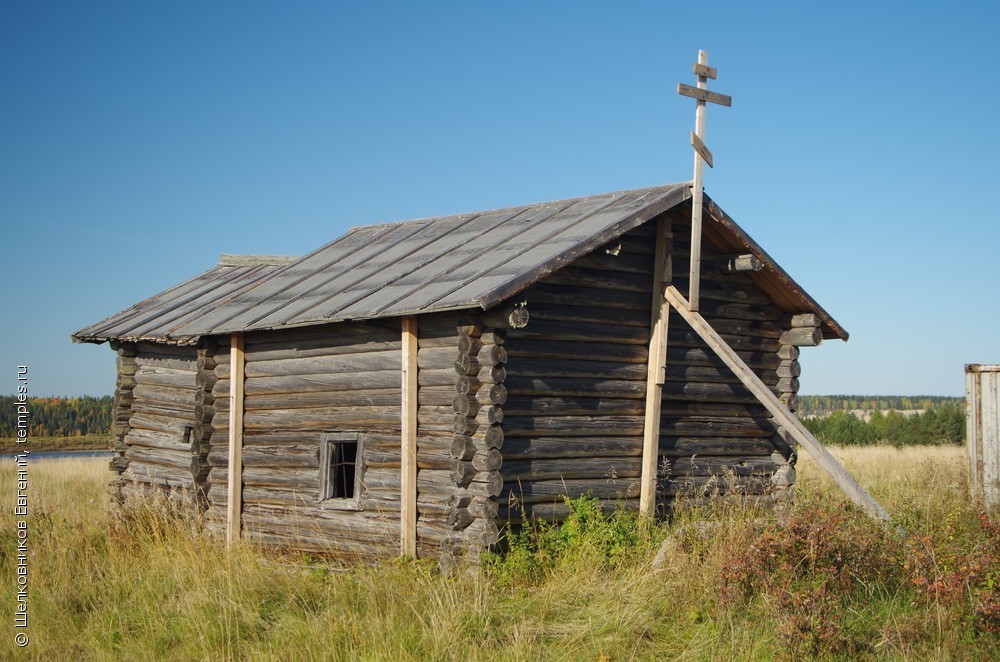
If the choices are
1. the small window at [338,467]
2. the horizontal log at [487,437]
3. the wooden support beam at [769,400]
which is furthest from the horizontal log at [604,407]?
the small window at [338,467]

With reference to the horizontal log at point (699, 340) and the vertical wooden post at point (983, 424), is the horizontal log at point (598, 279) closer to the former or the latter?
the horizontal log at point (699, 340)

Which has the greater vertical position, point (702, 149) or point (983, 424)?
point (702, 149)

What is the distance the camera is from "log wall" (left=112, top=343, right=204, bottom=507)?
51.9ft

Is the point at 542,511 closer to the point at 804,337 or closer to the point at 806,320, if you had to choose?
the point at 804,337

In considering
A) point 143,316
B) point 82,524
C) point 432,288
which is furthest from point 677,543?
point 143,316

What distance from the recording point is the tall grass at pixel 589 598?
7711mm

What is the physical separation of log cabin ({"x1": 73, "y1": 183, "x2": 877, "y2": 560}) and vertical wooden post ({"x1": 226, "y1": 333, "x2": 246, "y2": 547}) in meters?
0.03

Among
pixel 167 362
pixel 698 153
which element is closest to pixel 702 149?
pixel 698 153

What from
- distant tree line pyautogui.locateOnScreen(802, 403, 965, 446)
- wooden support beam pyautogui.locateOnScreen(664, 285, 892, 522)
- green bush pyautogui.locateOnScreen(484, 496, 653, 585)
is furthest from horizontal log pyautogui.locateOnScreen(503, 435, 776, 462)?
distant tree line pyautogui.locateOnScreen(802, 403, 965, 446)

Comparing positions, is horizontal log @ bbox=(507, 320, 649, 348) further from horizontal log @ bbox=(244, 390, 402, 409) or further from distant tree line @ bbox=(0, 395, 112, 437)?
distant tree line @ bbox=(0, 395, 112, 437)

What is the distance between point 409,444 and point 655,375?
9.89ft

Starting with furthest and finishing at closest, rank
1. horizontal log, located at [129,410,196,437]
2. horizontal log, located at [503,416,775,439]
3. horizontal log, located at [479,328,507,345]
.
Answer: horizontal log, located at [129,410,196,437], horizontal log, located at [503,416,775,439], horizontal log, located at [479,328,507,345]

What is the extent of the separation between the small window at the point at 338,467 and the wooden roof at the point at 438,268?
4.91 ft

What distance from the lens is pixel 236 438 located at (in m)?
13.6
